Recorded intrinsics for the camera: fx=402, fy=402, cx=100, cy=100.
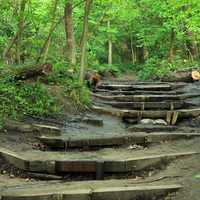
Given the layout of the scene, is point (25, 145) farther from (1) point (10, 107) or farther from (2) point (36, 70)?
(2) point (36, 70)

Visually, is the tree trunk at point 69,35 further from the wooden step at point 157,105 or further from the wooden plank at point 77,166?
the wooden plank at point 77,166

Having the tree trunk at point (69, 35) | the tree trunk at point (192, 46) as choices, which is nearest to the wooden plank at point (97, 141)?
the tree trunk at point (69, 35)

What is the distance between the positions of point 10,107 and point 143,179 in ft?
14.1

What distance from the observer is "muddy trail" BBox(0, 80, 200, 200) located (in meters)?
5.56

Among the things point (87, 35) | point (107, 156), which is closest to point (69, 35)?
point (87, 35)

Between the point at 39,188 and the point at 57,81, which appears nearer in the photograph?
the point at 39,188

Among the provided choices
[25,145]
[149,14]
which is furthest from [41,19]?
[149,14]

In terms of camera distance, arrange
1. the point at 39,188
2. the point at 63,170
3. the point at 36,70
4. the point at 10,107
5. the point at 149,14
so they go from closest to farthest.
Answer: the point at 39,188 → the point at 63,170 → the point at 10,107 → the point at 36,70 → the point at 149,14

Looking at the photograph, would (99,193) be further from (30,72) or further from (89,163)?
(30,72)

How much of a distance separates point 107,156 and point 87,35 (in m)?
5.73

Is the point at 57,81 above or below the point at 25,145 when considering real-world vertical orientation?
above

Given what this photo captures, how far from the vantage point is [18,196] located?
5.47 meters

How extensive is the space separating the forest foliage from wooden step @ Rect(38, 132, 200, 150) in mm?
1740

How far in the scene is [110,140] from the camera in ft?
27.8
